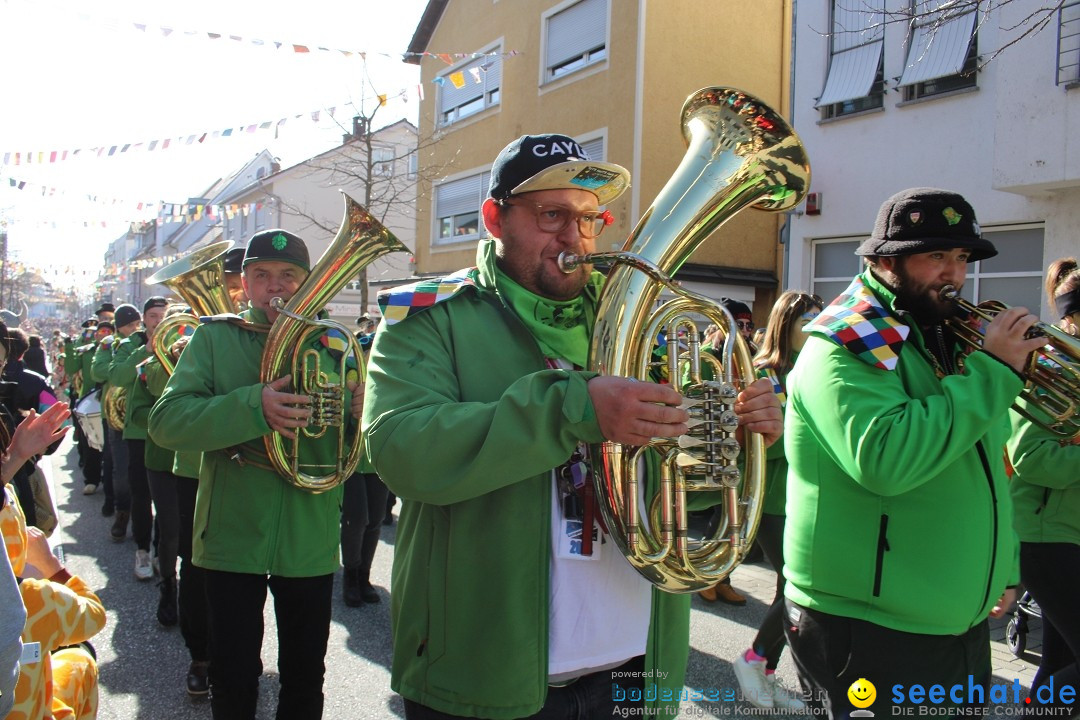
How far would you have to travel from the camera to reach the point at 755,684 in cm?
367

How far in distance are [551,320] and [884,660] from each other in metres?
1.29

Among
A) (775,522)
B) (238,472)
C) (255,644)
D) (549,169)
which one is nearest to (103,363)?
(238,472)

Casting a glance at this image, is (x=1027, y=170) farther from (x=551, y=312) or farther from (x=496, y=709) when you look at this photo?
(x=496, y=709)

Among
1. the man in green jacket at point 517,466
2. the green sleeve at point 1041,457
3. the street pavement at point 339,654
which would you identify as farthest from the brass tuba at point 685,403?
the street pavement at point 339,654

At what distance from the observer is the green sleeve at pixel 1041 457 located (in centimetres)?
305

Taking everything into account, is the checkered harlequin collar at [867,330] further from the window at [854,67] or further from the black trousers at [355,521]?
the window at [854,67]

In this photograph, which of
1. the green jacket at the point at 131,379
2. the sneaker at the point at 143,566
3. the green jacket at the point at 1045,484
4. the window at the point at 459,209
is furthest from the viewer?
the window at the point at 459,209

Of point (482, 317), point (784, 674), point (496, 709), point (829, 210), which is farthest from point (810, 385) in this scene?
point (829, 210)

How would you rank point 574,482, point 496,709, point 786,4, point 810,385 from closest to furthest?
point 496,709, point 574,482, point 810,385, point 786,4

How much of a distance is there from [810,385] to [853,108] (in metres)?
9.01

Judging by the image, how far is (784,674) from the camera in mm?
4113

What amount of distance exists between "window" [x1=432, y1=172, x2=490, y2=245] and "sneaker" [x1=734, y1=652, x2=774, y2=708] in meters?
13.2

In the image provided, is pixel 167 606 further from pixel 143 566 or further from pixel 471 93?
pixel 471 93

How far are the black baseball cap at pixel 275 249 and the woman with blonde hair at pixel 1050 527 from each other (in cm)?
290
